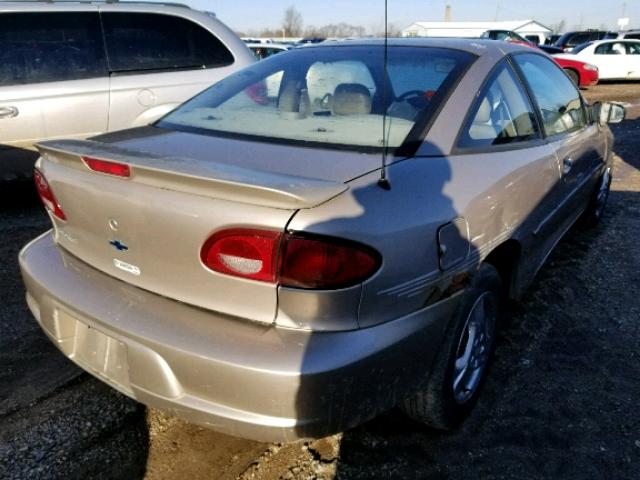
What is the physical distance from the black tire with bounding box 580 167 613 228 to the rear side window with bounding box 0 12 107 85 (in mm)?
4210

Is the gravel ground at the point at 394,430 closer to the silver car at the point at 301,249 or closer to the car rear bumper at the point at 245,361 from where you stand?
the silver car at the point at 301,249

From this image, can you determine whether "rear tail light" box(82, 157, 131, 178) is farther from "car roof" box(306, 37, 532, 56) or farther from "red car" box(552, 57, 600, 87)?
"red car" box(552, 57, 600, 87)

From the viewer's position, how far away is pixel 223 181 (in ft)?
5.25

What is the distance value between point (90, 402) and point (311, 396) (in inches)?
51.6

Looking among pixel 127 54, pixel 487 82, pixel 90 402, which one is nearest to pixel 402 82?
pixel 487 82

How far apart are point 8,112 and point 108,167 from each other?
3092mm

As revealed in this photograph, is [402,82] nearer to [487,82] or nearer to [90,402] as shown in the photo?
[487,82]

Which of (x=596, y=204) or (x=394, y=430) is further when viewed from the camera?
(x=596, y=204)

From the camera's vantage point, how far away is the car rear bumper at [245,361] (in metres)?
1.60

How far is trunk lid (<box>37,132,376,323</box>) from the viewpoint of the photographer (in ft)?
5.22

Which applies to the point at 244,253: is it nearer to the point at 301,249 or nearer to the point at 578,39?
the point at 301,249

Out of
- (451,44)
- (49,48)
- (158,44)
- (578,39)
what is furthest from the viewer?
(578,39)

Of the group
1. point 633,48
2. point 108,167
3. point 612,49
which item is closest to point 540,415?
point 108,167

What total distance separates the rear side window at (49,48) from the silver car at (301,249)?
2492mm
